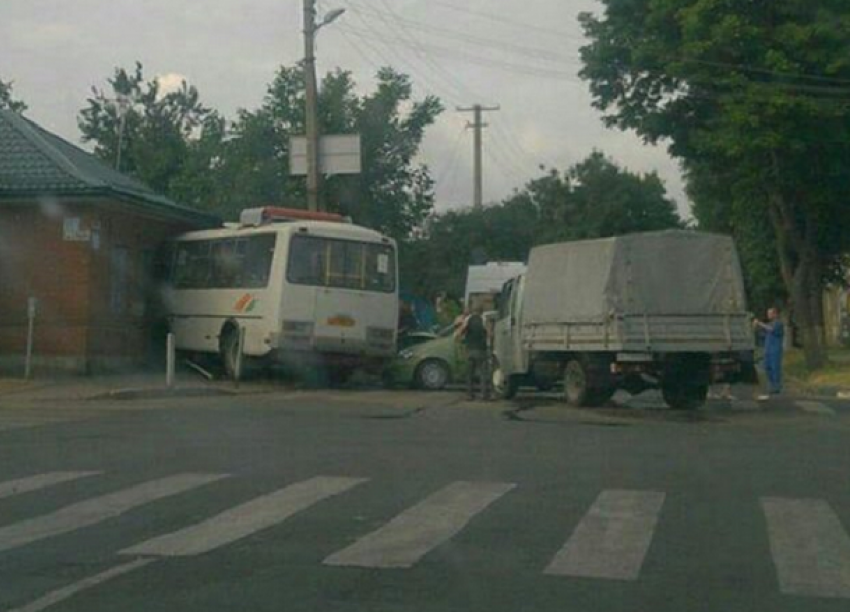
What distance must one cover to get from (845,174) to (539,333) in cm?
1489

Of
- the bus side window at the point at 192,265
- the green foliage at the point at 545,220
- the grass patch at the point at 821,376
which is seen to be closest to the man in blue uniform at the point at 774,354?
the grass patch at the point at 821,376

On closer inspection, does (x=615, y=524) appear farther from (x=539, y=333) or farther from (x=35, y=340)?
(x=35, y=340)

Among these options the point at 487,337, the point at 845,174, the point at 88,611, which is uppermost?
the point at 845,174

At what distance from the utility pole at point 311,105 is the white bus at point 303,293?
2940 millimetres

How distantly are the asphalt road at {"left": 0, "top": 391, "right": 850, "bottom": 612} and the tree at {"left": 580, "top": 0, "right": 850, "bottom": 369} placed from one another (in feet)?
52.5

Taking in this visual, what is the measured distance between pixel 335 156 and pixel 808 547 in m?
25.4

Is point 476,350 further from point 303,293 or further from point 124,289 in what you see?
point 124,289

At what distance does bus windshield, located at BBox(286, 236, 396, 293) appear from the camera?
96.4 feet

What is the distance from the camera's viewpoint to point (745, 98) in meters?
35.4

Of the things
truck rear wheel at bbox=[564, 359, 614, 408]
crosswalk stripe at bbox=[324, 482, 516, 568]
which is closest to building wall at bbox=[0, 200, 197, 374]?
truck rear wheel at bbox=[564, 359, 614, 408]

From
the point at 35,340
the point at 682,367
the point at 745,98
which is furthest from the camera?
the point at 745,98

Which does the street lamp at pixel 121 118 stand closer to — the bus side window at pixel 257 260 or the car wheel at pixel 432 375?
the bus side window at pixel 257 260

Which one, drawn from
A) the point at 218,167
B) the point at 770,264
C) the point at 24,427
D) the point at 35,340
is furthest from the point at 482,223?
the point at 24,427

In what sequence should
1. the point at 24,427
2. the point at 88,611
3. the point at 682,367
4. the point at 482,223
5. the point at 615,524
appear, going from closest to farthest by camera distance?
the point at 88,611, the point at 615,524, the point at 24,427, the point at 682,367, the point at 482,223
